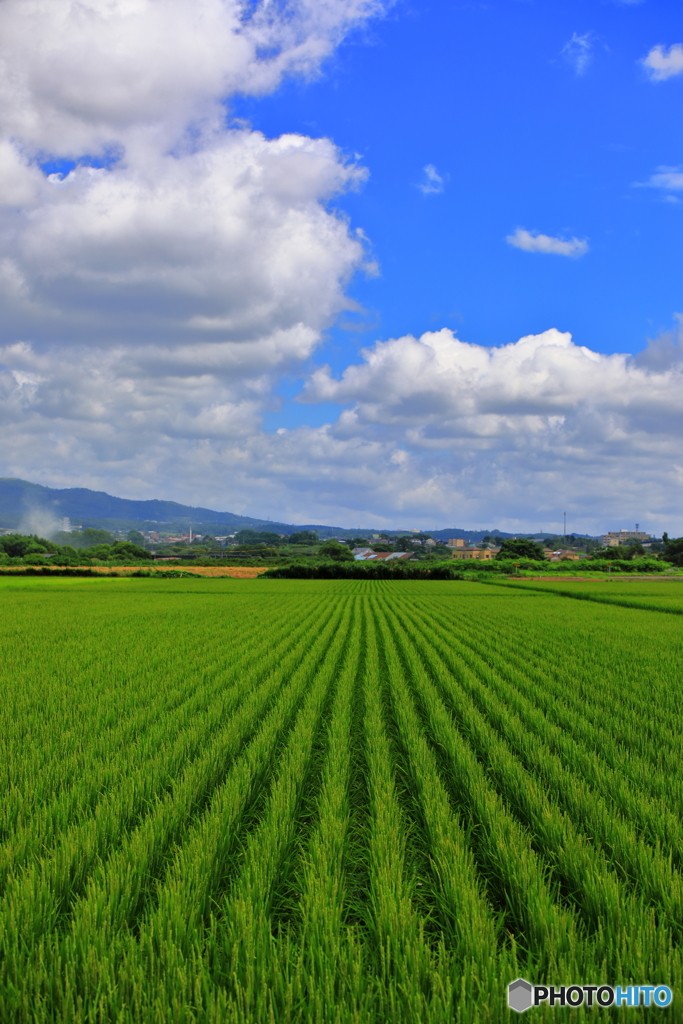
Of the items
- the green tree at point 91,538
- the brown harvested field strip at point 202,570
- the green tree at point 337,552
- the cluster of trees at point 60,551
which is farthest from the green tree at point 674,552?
the green tree at point 91,538

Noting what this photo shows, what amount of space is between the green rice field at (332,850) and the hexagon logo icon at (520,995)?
0.04 meters

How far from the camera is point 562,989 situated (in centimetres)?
246

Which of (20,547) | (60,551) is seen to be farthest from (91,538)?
(60,551)

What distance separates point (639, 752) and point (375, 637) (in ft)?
36.1

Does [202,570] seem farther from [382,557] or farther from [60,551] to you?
[382,557]

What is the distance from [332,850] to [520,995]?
1.50 metres

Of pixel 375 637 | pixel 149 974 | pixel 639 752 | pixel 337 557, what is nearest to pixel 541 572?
pixel 337 557

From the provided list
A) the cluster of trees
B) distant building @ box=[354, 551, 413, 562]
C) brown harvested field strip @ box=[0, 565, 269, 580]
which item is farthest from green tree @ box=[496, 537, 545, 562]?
the cluster of trees

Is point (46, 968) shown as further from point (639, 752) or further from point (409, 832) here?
point (639, 752)

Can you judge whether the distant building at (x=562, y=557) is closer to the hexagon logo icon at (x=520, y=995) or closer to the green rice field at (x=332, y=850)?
the green rice field at (x=332, y=850)

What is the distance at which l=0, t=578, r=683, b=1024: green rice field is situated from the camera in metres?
2.51

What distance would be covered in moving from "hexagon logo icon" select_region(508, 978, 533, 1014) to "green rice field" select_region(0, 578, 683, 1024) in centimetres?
4

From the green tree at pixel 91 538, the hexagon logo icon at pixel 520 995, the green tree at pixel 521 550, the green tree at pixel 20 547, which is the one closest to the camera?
the hexagon logo icon at pixel 520 995

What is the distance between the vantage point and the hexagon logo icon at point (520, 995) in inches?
95.1
